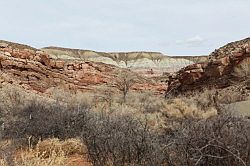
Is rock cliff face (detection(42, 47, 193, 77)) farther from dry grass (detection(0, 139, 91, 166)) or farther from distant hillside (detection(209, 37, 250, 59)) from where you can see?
dry grass (detection(0, 139, 91, 166))

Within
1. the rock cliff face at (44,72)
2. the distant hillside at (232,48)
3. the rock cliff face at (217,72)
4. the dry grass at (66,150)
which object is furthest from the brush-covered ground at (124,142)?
the distant hillside at (232,48)

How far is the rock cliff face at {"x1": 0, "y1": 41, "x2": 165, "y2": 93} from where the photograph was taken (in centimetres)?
3881

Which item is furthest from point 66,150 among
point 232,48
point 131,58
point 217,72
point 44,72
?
point 131,58

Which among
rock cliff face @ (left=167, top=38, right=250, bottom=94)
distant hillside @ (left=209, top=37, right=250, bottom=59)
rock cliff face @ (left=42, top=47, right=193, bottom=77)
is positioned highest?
distant hillside @ (left=209, top=37, right=250, bottom=59)

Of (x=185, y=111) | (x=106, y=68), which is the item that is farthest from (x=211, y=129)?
(x=106, y=68)

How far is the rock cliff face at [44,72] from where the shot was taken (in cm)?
3881

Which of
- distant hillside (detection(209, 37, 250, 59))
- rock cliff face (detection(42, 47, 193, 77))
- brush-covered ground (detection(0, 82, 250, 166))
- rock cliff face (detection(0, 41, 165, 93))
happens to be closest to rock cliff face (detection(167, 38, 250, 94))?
distant hillside (detection(209, 37, 250, 59))

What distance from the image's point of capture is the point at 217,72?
3709 cm

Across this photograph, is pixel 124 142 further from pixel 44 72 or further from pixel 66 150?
pixel 44 72

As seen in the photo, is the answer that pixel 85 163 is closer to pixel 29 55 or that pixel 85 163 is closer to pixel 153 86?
pixel 29 55

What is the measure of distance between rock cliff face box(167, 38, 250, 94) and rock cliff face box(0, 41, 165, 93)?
458 inches

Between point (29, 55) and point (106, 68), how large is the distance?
16461 millimetres

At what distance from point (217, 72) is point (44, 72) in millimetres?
16991

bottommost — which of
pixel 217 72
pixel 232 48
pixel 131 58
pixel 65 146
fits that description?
pixel 131 58
